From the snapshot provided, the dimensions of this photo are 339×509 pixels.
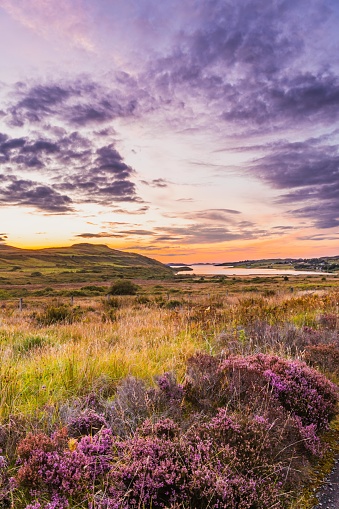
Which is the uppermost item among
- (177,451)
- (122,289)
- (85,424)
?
(177,451)

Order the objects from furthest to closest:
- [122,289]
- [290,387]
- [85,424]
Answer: [122,289] < [290,387] < [85,424]

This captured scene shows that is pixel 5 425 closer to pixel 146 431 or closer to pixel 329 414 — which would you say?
pixel 146 431

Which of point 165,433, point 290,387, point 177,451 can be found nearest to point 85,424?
point 165,433

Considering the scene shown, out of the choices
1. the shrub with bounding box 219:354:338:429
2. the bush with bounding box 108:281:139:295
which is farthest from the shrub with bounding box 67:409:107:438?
the bush with bounding box 108:281:139:295

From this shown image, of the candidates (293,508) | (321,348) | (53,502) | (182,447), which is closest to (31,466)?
(53,502)

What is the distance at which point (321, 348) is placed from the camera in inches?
253

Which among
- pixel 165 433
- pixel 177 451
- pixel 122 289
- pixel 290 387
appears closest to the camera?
pixel 177 451

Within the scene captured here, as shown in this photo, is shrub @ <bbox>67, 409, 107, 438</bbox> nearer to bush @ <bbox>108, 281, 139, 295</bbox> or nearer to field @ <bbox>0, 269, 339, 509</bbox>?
field @ <bbox>0, 269, 339, 509</bbox>

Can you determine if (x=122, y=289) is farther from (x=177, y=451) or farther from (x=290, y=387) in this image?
(x=177, y=451)

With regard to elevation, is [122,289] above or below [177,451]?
below

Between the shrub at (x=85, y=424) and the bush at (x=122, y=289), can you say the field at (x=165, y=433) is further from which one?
the bush at (x=122, y=289)

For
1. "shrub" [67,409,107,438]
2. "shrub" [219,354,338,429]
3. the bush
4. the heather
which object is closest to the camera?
the heather

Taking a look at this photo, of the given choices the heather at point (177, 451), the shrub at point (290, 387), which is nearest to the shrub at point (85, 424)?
the heather at point (177, 451)

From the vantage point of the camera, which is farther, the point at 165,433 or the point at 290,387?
the point at 290,387
